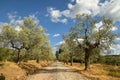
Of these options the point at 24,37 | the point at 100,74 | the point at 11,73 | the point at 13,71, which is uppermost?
the point at 24,37

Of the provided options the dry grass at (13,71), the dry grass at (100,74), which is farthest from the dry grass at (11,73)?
the dry grass at (100,74)

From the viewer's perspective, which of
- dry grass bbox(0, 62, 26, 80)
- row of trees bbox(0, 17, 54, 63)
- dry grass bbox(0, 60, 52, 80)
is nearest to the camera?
dry grass bbox(0, 62, 26, 80)

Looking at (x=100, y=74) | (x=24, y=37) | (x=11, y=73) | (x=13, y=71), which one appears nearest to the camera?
(x=11, y=73)

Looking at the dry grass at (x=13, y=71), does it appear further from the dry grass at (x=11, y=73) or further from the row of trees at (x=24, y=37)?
the row of trees at (x=24, y=37)

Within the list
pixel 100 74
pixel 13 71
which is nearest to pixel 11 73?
pixel 13 71

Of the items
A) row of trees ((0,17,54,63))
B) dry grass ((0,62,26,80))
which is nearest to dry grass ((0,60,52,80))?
dry grass ((0,62,26,80))

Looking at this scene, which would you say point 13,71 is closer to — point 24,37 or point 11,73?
point 11,73

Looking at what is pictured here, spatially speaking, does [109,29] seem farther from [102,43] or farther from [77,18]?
[77,18]

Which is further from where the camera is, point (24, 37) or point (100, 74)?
point (24, 37)

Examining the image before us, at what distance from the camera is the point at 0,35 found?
4691 cm

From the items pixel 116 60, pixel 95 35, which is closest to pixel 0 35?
pixel 95 35

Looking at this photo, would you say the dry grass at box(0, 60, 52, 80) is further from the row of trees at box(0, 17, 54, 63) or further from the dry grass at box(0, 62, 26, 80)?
the row of trees at box(0, 17, 54, 63)

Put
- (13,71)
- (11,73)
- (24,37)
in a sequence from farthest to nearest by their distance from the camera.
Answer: (24,37) → (13,71) → (11,73)

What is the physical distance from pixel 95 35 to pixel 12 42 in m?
18.0
